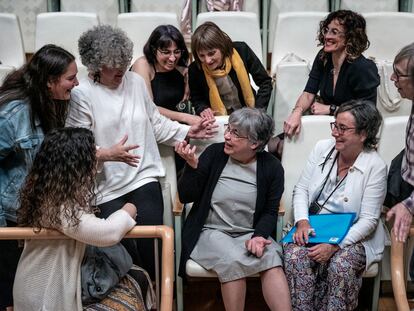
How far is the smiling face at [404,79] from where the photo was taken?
6.68 ft

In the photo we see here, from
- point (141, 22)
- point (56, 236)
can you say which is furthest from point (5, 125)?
point (141, 22)

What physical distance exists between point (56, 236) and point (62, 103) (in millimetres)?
730

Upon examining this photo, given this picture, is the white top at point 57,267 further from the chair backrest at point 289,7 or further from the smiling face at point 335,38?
the chair backrest at point 289,7

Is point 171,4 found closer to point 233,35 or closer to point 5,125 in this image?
point 233,35

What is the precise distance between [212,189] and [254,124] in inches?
12.9

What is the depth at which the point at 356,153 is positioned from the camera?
244 cm

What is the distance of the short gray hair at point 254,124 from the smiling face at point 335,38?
704 millimetres

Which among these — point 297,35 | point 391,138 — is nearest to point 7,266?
point 391,138

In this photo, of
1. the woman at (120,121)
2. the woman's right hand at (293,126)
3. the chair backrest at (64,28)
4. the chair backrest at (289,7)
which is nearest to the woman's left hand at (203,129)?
the woman at (120,121)

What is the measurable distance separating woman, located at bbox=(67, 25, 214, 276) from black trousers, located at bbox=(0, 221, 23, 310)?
456mm

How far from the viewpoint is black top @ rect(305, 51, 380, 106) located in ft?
9.36

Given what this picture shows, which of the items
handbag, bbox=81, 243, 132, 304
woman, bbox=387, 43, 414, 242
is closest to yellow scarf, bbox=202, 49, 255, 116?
woman, bbox=387, 43, 414, 242

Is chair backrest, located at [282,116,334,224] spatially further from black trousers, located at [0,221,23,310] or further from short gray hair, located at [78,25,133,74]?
black trousers, located at [0,221,23,310]

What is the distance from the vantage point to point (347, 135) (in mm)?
2379
